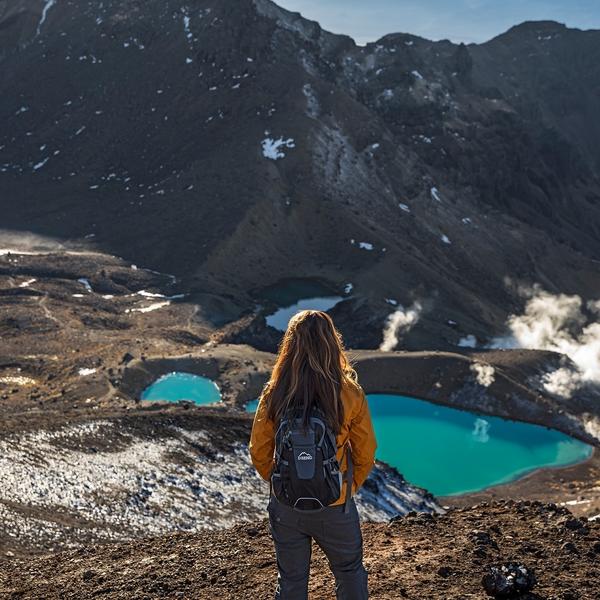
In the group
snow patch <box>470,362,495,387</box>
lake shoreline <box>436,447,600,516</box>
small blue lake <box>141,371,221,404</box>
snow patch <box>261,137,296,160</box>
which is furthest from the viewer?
snow patch <box>261,137,296,160</box>

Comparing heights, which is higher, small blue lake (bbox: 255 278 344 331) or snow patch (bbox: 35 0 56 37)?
snow patch (bbox: 35 0 56 37)

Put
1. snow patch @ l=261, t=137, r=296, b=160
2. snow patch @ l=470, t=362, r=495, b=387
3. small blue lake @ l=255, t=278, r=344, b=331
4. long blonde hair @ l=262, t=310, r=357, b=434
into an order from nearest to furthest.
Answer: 1. long blonde hair @ l=262, t=310, r=357, b=434
2. snow patch @ l=470, t=362, r=495, b=387
3. small blue lake @ l=255, t=278, r=344, b=331
4. snow patch @ l=261, t=137, r=296, b=160

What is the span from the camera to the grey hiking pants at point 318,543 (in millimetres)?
8156

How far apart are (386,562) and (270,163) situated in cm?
9201

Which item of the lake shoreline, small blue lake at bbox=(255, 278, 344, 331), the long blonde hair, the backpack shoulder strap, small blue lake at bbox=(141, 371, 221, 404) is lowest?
the lake shoreline

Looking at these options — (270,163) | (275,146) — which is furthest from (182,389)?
(275,146)

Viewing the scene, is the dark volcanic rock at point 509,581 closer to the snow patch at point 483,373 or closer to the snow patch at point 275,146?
the snow patch at point 483,373

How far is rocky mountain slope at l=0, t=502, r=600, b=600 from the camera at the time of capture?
38.1 feet

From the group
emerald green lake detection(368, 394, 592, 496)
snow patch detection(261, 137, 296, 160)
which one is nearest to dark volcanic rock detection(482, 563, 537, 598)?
emerald green lake detection(368, 394, 592, 496)

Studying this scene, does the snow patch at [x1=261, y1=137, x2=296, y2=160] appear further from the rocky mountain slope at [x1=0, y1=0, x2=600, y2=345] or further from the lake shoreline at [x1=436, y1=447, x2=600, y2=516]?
the lake shoreline at [x1=436, y1=447, x2=600, y2=516]

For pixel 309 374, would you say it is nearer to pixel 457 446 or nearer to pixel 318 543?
pixel 318 543

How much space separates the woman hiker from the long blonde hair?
0.01 metres

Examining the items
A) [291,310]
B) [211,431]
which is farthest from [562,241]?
[211,431]

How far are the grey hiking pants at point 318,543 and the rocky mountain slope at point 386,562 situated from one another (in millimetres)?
2748
